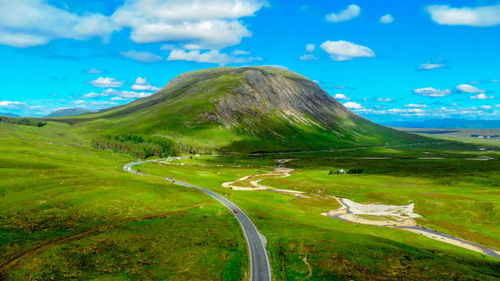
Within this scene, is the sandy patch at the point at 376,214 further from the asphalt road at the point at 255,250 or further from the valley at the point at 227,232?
the asphalt road at the point at 255,250

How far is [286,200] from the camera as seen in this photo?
11831 cm

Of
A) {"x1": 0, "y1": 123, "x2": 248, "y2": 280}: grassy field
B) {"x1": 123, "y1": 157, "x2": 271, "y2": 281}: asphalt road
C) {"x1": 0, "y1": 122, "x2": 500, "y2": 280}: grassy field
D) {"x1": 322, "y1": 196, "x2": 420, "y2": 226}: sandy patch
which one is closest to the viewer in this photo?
{"x1": 0, "y1": 123, "x2": 248, "y2": 280}: grassy field

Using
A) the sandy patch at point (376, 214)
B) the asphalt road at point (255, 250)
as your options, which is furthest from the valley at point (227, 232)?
the sandy patch at point (376, 214)

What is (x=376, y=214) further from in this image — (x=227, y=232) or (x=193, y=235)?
(x=193, y=235)

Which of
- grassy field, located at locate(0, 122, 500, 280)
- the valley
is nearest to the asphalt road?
the valley

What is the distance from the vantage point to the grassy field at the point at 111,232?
4519cm

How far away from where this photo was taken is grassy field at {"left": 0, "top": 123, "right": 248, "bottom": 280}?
45188 millimetres

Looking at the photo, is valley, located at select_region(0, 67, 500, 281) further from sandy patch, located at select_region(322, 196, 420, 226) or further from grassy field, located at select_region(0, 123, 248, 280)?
sandy patch, located at select_region(322, 196, 420, 226)

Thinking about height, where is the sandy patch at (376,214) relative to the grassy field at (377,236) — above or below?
below

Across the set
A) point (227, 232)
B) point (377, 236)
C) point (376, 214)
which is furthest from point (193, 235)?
point (376, 214)

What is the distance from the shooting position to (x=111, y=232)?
6169cm

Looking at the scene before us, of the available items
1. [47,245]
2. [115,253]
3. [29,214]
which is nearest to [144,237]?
[115,253]

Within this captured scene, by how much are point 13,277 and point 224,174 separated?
5960 inches

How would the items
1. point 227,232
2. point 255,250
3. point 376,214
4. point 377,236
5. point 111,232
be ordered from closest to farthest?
point 255,250
point 111,232
point 227,232
point 377,236
point 376,214
